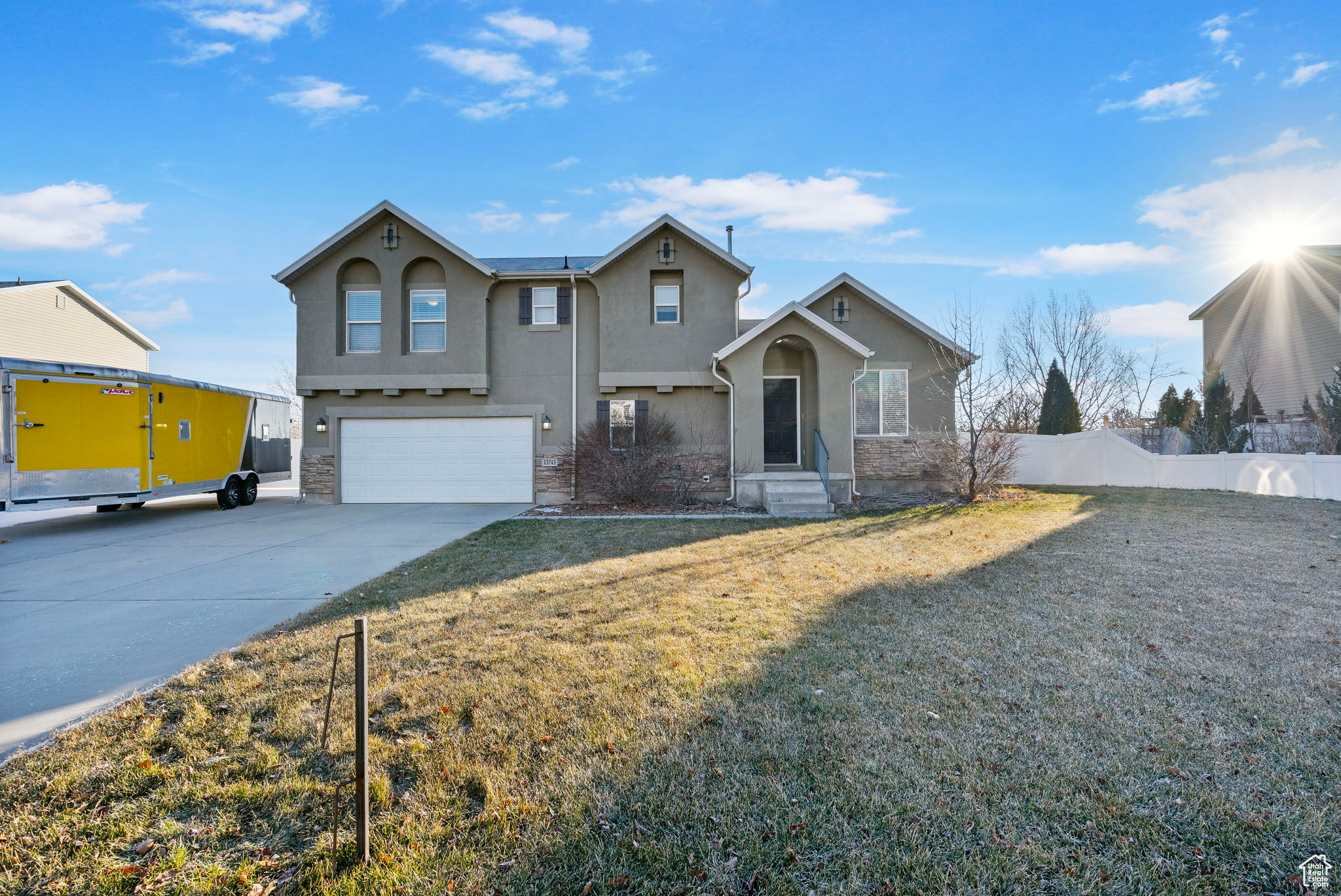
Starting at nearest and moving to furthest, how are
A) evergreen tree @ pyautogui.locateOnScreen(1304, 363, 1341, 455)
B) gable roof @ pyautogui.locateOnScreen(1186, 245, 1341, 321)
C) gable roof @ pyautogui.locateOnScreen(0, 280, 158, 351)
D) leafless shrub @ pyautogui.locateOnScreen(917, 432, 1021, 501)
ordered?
1. leafless shrub @ pyautogui.locateOnScreen(917, 432, 1021, 501)
2. evergreen tree @ pyautogui.locateOnScreen(1304, 363, 1341, 455)
3. gable roof @ pyautogui.locateOnScreen(1186, 245, 1341, 321)
4. gable roof @ pyautogui.locateOnScreen(0, 280, 158, 351)

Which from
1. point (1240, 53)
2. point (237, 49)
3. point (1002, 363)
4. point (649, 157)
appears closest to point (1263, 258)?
point (1002, 363)

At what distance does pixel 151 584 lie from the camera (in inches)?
254

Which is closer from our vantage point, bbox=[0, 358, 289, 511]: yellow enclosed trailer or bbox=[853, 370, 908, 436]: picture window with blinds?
bbox=[0, 358, 289, 511]: yellow enclosed trailer

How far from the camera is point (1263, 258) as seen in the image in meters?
20.4

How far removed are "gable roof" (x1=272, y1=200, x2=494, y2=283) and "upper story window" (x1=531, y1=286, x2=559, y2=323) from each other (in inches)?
46.1

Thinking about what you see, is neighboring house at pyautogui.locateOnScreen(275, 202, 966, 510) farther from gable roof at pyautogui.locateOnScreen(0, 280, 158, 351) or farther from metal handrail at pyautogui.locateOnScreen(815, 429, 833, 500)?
gable roof at pyautogui.locateOnScreen(0, 280, 158, 351)

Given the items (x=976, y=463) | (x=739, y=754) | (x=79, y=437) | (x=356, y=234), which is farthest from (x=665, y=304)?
(x=739, y=754)

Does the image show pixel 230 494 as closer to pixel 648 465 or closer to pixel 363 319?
pixel 363 319

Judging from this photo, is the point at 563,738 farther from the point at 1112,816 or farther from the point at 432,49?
the point at 432,49

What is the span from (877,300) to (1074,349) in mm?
17325

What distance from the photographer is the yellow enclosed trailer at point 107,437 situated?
957 cm

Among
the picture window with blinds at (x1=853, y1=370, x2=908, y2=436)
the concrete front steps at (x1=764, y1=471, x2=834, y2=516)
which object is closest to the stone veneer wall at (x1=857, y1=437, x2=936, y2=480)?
the picture window with blinds at (x1=853, y1=370, x2=908, y2=436)

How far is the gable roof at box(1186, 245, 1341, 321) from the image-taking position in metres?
18.7

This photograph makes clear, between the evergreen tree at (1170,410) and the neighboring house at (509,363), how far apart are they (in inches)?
394
